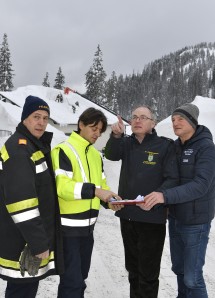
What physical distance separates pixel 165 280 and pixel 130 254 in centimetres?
117

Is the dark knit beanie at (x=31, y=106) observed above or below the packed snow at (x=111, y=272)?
above

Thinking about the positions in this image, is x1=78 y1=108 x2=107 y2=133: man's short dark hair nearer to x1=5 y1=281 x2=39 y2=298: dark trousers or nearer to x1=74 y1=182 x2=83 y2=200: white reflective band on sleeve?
x1=74 y1=182 x2=83 y2=200: white reflective band on sleeve

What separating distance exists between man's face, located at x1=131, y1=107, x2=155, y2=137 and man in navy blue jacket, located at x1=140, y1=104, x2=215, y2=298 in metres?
0.32

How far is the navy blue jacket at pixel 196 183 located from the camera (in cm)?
314

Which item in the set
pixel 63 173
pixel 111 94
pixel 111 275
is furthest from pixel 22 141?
pixel 111 94

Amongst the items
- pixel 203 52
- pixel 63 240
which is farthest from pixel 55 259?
pixel 203 52

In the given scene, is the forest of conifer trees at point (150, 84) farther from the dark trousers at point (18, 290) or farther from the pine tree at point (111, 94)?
the dark trousers at point (18, 290)

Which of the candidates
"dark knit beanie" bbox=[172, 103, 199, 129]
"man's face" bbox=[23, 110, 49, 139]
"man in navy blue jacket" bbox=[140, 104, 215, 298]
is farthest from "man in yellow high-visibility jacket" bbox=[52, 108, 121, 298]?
"dark knit beanie" bbox=[172, 103, 199, 129]

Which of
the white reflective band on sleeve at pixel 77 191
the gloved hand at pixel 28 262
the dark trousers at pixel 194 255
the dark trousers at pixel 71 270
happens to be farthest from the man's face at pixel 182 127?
the gloved hand at pixel 28 262

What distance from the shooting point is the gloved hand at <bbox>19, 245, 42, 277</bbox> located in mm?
2633

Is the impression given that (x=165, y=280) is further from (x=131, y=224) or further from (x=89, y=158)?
(x=89, y=158)

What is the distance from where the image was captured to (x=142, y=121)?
3641mm

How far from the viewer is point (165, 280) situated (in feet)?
15.1

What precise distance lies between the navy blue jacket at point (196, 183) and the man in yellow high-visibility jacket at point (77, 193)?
76 centimetres
